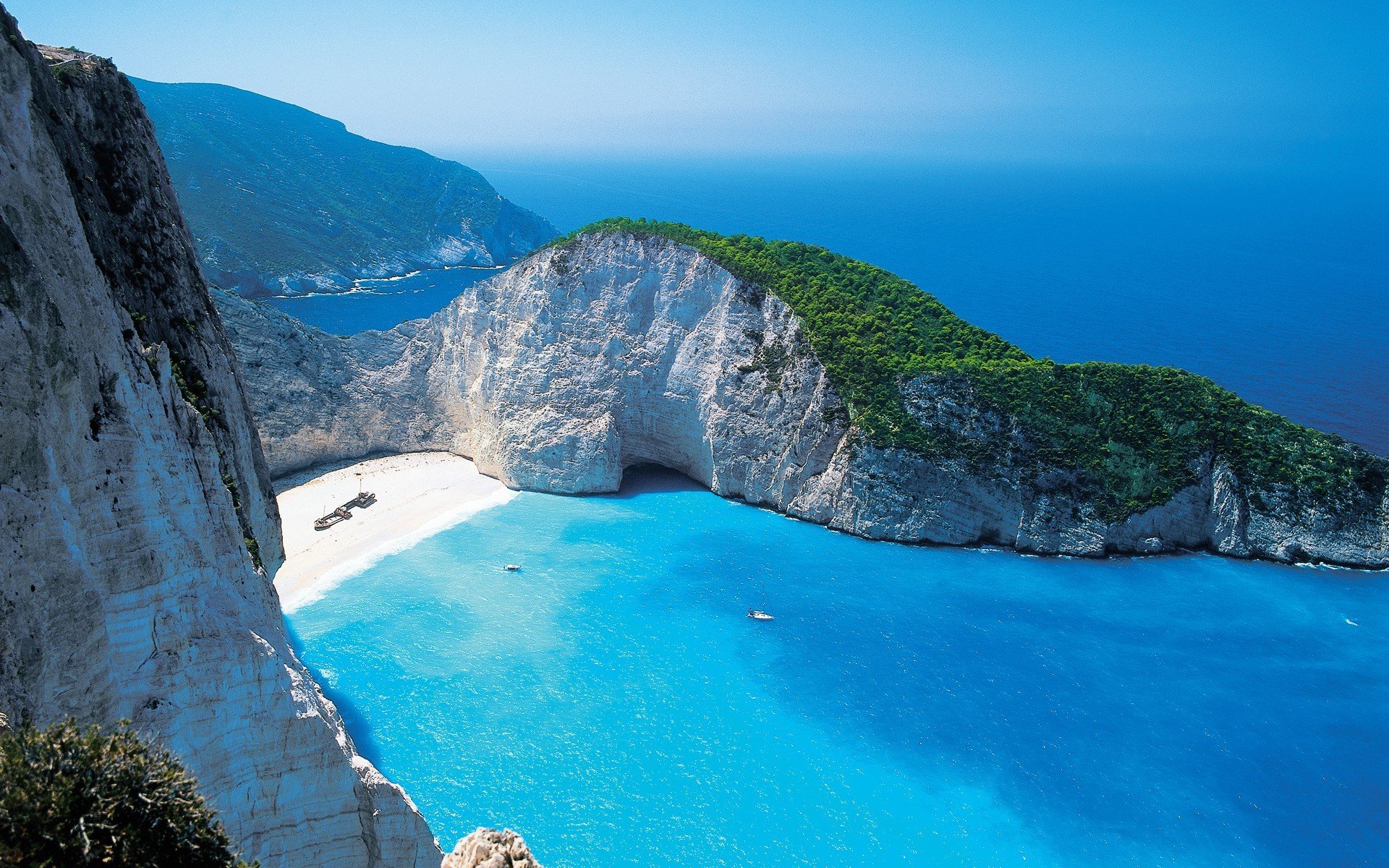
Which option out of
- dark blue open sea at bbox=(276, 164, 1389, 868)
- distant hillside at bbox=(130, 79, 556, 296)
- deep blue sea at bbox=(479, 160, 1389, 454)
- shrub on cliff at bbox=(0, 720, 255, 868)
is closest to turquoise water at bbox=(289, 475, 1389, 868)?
dark blue open sea at bbox=(276, 164, 1389, 868)

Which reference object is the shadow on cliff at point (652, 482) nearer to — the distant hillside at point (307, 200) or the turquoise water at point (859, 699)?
the turquoise water at point (859, 699)

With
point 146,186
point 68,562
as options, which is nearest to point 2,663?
point 68,562

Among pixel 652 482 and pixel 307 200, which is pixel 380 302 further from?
pixel 652 482

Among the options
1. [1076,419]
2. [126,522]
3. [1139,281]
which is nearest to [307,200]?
[1076,419]

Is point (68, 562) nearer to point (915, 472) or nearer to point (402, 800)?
point (402, 800)

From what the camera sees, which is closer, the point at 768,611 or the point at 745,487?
the point at 768,611

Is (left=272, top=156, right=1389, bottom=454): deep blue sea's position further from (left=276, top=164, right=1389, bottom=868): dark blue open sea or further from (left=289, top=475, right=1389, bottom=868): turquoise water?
(left=276, top=164, right=1389, bottom=868): dark blue open sea
